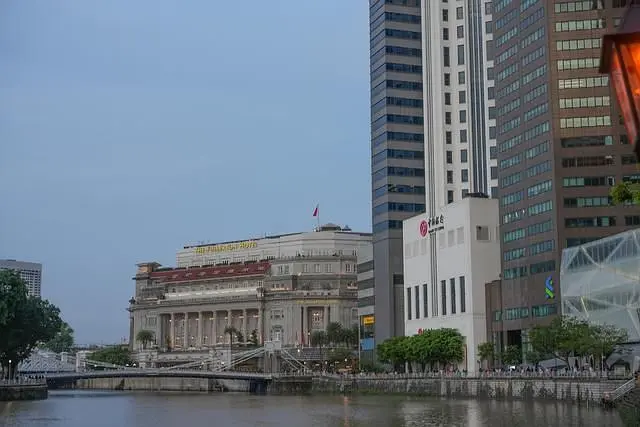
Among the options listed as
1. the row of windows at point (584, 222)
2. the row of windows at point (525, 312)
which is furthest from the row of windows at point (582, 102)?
the row of windows at point (525, 312)

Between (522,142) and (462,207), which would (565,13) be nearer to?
(522,142)

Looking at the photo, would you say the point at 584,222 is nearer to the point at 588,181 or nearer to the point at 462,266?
the point at 588,181

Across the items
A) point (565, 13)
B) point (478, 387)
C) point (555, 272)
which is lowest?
point (478, 387)

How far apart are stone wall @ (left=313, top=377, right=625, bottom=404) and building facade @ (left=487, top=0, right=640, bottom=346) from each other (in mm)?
16260

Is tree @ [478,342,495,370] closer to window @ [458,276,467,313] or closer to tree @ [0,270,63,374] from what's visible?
window @ [458,276,467,313]

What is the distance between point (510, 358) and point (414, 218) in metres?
48.0

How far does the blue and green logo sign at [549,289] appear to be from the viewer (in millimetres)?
151688

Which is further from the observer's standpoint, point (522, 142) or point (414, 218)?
point (414, 218)

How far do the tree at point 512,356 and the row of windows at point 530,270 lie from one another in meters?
11.5

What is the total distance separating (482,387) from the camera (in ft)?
460

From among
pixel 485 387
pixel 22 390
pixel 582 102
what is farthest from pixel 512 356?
pixel 22 390

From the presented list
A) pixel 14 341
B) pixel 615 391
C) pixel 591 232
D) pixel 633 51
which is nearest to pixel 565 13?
pixel 591 232

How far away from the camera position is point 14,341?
573ft

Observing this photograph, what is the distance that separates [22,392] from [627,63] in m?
171
